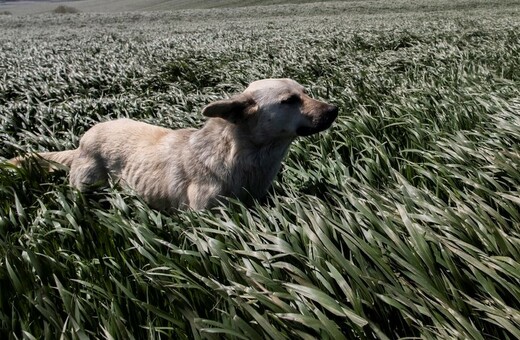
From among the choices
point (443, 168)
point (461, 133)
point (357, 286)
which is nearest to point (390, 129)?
point (461, 133)

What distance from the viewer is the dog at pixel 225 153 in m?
3.35

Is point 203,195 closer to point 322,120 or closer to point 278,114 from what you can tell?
point 278,114

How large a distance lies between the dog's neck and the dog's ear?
0.35ft

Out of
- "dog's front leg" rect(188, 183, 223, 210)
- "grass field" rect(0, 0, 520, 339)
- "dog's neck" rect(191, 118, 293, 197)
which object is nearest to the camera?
"grass field" rect(0, 0, 520, 339)

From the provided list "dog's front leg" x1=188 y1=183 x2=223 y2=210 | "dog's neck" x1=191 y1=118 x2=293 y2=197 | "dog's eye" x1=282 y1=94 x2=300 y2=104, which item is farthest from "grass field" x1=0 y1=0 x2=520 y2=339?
"dog's eye" x1=282 y1=94 x2=300 y2=104

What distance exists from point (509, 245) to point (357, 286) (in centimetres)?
81

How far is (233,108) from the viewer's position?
3.36 meters

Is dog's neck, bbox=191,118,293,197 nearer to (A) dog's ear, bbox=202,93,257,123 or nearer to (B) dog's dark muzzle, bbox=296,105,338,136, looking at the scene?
(A) dog's ear, bbox=202,93,257,123

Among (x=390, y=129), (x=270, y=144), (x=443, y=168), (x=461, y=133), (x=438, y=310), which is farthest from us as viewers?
(x=390, y=129)

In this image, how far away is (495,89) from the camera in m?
5.62

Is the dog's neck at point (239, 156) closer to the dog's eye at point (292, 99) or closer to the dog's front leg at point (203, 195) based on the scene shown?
the dog's front leg at point (203, 195)

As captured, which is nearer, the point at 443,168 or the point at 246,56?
the point at 443,168

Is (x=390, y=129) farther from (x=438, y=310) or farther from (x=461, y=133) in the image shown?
(x=438, y=310)

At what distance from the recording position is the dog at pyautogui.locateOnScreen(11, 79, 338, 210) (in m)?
3.35
